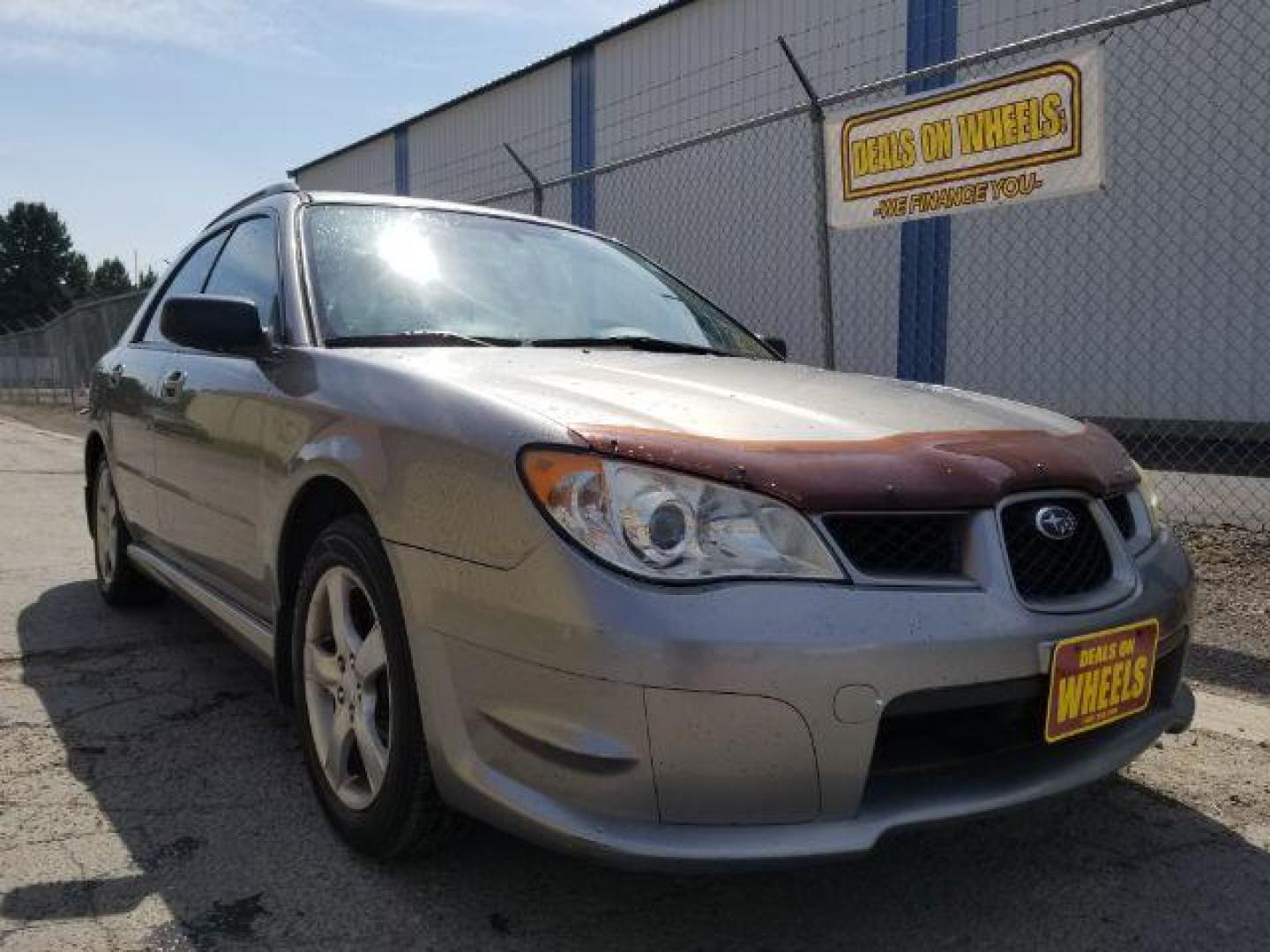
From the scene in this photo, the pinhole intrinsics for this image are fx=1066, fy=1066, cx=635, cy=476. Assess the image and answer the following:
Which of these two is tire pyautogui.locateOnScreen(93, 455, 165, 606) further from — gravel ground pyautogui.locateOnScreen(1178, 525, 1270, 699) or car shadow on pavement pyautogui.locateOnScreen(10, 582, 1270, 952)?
gravel ground pyautogui.locateOnScreen(1178, 525, 1270, 699)

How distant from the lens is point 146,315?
4.37 meters

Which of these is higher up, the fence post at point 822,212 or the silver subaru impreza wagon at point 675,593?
the fence post at point 822,212

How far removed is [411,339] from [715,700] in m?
1.34

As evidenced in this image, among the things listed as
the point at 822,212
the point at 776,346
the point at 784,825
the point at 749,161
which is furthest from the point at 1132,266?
the point at 784,825

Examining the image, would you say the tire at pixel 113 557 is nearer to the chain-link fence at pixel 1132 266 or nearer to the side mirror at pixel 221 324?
the side mirror at pixel 221 324

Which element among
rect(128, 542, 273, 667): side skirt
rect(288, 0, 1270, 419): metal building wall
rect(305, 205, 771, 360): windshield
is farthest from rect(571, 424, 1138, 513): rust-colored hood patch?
rect(288, 0, 1270, 419): metal building wall

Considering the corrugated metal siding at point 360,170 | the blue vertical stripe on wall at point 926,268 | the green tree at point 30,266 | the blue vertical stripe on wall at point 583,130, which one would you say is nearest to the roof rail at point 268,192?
the blue vertical stripe on wall at point 926,268

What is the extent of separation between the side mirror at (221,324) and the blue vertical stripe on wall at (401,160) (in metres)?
18.6

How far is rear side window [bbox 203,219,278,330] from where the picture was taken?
3.00 meters

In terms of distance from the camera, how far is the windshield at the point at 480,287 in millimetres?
2742

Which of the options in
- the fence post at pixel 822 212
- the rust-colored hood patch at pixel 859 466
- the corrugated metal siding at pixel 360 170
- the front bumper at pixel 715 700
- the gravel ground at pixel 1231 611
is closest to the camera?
the front bumper at pixel 715 700

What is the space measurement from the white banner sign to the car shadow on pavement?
3215 mm

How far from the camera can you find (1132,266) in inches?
406

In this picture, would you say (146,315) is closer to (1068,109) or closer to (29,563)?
(29,563)
